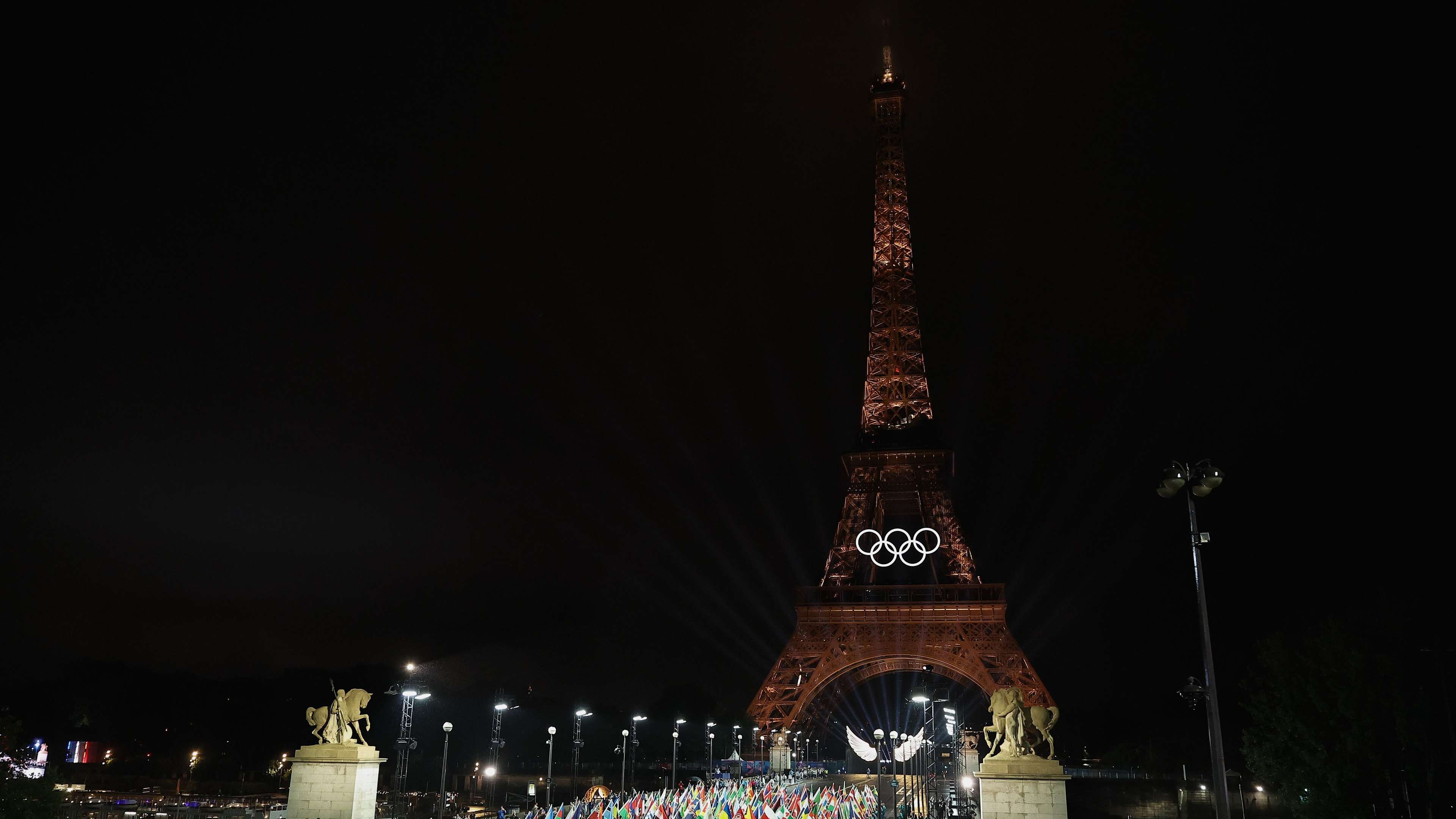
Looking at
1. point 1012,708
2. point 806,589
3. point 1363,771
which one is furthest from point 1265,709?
point 806,589

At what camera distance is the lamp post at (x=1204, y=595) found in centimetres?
1291

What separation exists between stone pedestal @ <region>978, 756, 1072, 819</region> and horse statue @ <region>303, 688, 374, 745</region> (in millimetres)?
14002

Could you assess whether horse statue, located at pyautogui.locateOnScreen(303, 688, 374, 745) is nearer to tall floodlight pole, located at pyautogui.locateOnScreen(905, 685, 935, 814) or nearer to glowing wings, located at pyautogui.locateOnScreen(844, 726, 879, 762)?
tall floodlight pole, located at pyautogui.locateOnScreen(905, 685, 935, 814)

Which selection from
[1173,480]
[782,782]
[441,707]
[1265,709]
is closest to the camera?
[1173,480]

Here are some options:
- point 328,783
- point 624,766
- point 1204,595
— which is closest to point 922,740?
point 624,766

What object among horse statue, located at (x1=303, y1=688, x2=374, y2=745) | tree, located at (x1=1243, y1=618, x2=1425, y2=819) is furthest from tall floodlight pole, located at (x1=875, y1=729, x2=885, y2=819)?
horse statue, located at (x1=303, y1=688, x2=374, y2=745)

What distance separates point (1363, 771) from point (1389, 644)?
13.7 feet

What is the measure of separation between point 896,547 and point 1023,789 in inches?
1933

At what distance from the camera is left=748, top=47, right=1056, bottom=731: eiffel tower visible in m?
64.3

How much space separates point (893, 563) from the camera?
226 feet

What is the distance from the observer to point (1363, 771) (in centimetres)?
2864

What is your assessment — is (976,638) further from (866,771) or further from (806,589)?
(866,771)

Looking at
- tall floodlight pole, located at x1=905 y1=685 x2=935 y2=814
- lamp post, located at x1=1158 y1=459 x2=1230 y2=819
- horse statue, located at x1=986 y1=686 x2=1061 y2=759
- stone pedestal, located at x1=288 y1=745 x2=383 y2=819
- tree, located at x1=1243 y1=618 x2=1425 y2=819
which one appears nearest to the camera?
lamp post, located at x1=1158 y1=459 x2=1230 y2=819

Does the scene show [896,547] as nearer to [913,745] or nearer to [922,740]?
[922,740]
